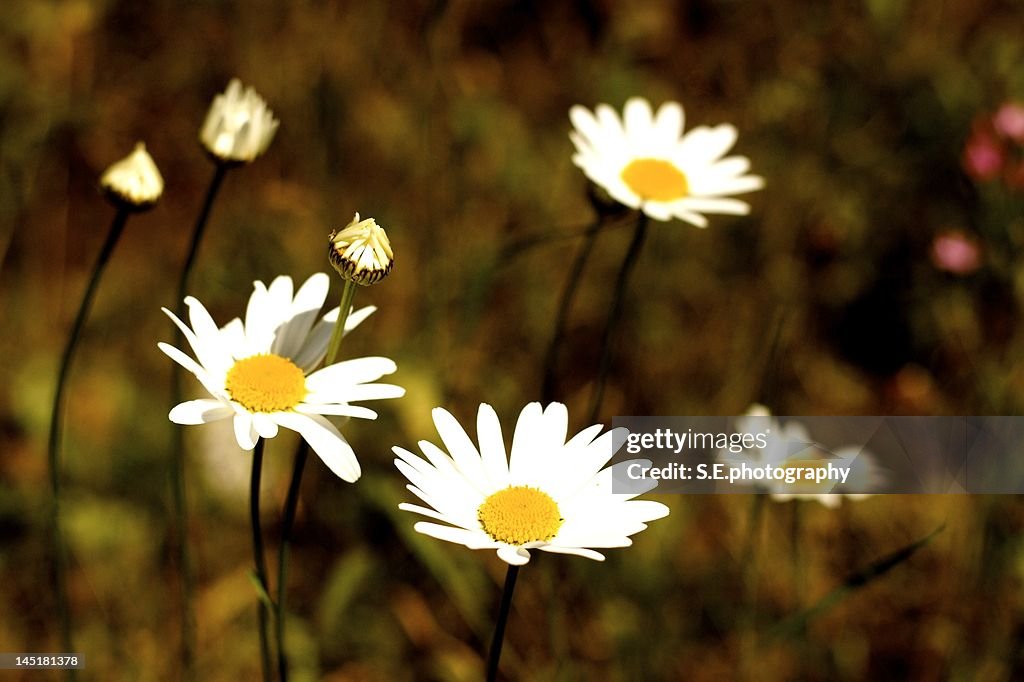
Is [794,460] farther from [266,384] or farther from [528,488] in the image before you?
[266,384]

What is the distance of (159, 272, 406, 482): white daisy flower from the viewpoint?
0.92 m

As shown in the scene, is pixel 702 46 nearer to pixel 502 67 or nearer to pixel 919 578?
pixel 502 67

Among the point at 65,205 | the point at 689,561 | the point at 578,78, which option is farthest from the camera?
the point at 578,78

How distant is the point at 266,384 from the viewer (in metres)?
1.00

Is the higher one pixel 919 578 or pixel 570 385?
pixel 570 385

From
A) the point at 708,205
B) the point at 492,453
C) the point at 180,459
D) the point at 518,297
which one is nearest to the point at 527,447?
the point at 492,453

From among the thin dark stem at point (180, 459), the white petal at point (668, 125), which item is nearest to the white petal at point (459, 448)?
the thin dark stem at point (180, 459)

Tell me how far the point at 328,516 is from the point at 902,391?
46.3 inches

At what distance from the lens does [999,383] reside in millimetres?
1958

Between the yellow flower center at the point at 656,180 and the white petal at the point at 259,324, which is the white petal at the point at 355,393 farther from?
the yellow flower center at the point at 656,180

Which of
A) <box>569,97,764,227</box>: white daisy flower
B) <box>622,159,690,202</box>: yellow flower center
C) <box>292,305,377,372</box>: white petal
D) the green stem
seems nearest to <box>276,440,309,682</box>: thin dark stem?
the green stem

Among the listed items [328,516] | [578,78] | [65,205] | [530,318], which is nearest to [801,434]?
[530,318]

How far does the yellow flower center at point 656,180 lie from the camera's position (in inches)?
57.7

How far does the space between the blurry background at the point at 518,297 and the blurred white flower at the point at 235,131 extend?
1.40ft
